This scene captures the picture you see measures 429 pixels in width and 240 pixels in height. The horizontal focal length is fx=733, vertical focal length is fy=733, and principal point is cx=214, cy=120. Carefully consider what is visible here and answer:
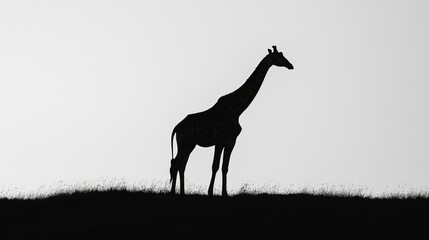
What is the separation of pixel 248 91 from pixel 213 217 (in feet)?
22.5

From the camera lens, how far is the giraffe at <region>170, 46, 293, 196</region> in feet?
70.8

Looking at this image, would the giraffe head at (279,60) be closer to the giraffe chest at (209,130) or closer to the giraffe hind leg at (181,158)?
the giraffe chest at (209,130)

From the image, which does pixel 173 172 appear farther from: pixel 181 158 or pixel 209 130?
pixel 209 130

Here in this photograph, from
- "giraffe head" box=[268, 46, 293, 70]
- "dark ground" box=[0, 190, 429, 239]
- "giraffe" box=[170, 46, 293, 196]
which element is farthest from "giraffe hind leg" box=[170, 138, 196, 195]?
"giraffe head" box=[268, 46, 293, 70]

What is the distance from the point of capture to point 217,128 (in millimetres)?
21703

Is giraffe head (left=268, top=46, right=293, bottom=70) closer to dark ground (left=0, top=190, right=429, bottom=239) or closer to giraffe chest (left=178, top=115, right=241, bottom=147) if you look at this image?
giraffe chest (left=178, top=115, right=241, bottom=147)

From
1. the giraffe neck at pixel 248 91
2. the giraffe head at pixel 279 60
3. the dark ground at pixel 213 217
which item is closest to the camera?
the dark ground at pixel 213 217

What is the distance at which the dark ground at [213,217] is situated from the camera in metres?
15.5

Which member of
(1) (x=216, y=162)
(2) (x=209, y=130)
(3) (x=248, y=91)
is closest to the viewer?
(1) (x=216, y=162)

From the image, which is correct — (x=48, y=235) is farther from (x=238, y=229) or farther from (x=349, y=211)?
(x=349, y=211)

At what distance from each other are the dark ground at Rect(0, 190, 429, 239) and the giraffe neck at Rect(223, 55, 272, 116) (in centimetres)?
338

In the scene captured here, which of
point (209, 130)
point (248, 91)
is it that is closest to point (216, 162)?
point (209, 130)

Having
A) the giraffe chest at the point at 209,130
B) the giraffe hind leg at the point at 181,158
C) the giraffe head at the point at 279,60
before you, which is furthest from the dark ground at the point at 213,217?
the giraffe head at the point at 279,60

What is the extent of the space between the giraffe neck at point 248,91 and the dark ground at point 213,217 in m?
3.38
